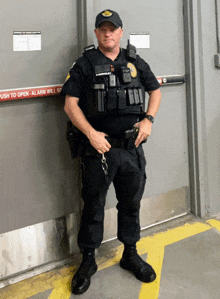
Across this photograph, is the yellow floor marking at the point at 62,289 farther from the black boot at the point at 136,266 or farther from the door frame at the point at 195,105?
the door frame at the point at 195,105

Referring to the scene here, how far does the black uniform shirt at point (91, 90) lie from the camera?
59.5 inches

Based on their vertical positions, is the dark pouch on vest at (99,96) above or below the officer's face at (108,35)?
below

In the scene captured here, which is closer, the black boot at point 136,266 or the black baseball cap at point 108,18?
the black baseball cap at point 108,18

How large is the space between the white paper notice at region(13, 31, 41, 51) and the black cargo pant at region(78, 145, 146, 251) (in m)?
0.71

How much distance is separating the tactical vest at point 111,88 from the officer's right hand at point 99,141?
0.40 feet

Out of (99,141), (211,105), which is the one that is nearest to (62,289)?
(99,141)

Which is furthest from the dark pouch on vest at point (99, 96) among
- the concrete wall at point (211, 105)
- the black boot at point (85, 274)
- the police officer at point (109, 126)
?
the concrete wall at point (211, 105)

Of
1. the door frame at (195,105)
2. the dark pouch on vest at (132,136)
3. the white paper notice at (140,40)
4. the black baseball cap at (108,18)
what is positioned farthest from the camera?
the door frame at (195,105)

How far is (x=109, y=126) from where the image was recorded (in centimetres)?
157

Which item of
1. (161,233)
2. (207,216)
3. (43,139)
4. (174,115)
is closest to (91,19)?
(43,139)

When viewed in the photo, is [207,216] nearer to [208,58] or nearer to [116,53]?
[208,58]

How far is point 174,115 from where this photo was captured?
2334mm

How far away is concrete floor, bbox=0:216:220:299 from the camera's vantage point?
1.58m

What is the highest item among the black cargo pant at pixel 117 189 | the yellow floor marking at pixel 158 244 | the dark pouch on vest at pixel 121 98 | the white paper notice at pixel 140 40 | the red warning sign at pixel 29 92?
the white paper notice at pixel 140 40
